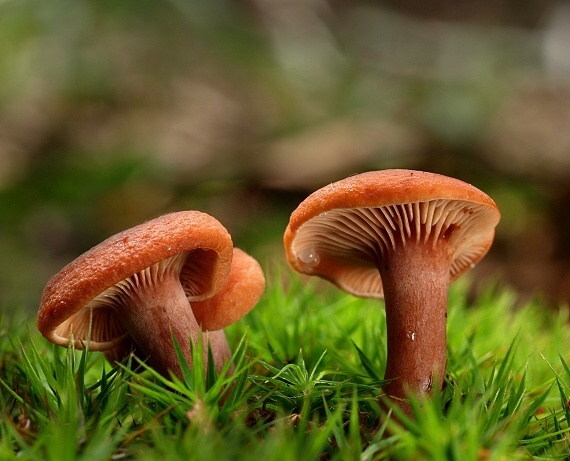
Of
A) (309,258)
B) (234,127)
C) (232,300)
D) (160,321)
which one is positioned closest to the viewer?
(160,321)

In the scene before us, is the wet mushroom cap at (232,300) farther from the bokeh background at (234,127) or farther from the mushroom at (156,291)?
the bokeh background at (234,127)

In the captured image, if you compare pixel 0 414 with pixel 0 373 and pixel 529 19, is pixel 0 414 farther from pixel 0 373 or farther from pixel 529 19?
pixel 529 19

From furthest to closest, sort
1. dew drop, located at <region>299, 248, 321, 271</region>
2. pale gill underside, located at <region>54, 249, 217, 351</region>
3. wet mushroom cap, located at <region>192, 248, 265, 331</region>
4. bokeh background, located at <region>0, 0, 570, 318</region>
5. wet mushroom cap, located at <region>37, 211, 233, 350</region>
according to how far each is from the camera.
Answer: bokeh background, located at <region>0, 0, 570, 318</region>
dew drop, located at <region>299, 248, 321, 271</region>
wet mushroom cap, located at <region>192, 248, 265, 331</region>
pale gill underside, located at <region>54, 249, 217, 351</region>
wet mushroom cap, located at <region>37, 211, 233, 350</region>

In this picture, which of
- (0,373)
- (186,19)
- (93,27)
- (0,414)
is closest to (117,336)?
(0,373)

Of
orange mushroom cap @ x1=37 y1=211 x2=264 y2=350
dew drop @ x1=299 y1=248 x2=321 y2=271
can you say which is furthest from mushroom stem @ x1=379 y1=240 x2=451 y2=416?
orange mushroom cap @ x1=37 y1=211 x2=264 y2=350

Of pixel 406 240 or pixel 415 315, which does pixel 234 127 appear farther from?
pixel 415 315

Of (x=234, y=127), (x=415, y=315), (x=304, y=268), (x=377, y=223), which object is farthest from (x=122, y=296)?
(x=234, y=127)

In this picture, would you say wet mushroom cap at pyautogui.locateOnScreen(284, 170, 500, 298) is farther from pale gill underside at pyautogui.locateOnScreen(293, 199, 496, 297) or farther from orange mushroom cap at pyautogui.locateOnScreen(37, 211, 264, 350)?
orange mushroom cap at pyautogui.locateOnScreen(37, 211, 264, 350)
